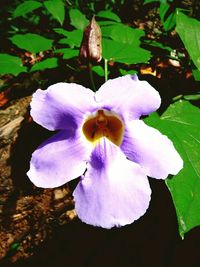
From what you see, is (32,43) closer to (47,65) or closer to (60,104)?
(47,65)

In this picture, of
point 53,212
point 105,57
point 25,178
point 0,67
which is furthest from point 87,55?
point 53,212

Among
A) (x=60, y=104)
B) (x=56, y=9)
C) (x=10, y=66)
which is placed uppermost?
(x=60, y=104)

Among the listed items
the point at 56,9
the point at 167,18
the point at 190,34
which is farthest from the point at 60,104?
the point at 167,18

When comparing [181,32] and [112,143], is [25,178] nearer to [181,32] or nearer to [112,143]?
[112,143]

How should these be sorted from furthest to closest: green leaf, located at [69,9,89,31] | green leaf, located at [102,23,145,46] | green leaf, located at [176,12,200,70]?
green leaf, located at [69,9,89,31] → green leaf, located at [102,23,145,46] → green leaf, located at [176,12,200,70]

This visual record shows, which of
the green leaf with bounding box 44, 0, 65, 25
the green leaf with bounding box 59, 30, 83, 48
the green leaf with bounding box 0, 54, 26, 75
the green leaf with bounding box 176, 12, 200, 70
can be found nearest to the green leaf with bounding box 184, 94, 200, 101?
the green leaf with bounding box 176, 12, 200, 70

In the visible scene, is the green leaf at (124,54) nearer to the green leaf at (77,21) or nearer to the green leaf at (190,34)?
the green leaf at (190,34)

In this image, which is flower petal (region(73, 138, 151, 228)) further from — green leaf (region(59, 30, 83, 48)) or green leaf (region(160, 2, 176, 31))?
green leaf (region(160, 2, 176, 31))
